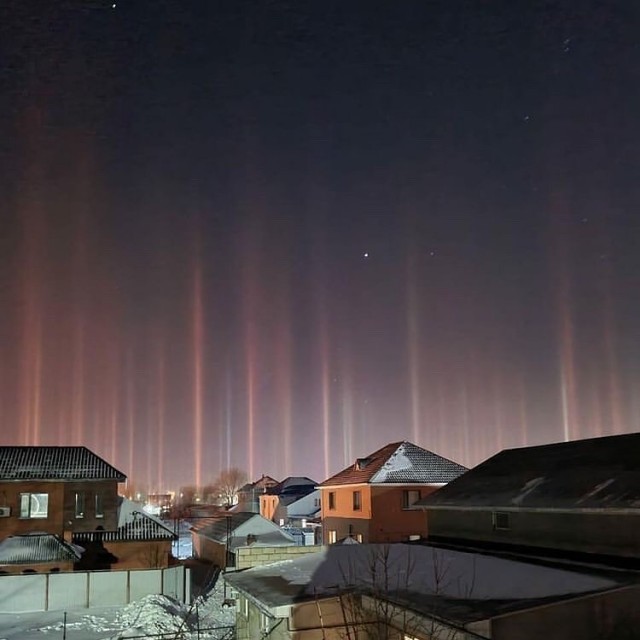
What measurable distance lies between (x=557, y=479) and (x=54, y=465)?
33.0 meters

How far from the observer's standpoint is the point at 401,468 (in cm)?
4634

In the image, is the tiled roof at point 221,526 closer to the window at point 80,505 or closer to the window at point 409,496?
the window at point 80,505

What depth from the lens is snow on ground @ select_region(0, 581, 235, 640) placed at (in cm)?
2295

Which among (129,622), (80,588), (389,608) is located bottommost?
(129,622)

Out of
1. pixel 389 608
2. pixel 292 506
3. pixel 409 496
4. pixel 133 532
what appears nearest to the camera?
pixel 389 608

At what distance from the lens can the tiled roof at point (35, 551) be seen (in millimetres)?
33281

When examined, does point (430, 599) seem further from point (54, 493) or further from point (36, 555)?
point (54, 493)

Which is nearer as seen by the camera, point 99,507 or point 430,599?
point 430,599

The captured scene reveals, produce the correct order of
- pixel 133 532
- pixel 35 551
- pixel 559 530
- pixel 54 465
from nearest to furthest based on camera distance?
pixel 559 530 → pixel 35 551 → pixel 133 532 → pixel 54 465

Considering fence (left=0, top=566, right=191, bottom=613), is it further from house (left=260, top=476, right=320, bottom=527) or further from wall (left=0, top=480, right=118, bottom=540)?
house (left=260, top=476, right=320, bottom=527)

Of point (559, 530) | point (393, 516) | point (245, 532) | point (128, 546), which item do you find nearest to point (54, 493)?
point (128, 546)

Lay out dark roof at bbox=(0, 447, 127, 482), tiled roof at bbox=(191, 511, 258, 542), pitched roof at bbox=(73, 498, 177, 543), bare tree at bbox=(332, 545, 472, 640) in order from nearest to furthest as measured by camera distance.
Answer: bare tree at bbox=(332, 545, 472, 640), pitched roof at bbox=(73, 498, 177, 543), dark roof at bbox=(0, 447, 127, 482), tiled roof at bbox=(191, 511, 258, 542)

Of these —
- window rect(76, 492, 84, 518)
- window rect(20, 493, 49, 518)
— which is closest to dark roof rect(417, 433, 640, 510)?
window rect(76, 492, 84, 518)

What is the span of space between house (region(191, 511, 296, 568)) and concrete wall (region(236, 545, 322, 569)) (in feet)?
57.4
